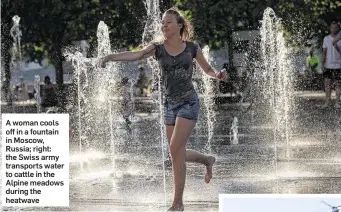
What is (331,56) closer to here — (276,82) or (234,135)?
(234,135)

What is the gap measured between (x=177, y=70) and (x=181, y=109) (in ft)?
0.82

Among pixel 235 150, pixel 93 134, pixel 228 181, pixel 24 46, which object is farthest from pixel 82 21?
pixel 228 181

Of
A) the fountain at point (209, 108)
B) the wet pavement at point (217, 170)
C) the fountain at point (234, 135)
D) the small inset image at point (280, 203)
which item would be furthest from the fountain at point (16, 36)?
the small inset image at point (280, 203)

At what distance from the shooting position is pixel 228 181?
305 inches

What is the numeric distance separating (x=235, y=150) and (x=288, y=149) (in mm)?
584

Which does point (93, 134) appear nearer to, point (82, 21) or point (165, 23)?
point (165, 23)

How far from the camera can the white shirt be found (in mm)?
15422

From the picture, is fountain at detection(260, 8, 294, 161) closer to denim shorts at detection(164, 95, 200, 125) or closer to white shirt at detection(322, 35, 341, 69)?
white shirt at detection(322, 35, 341, 69)

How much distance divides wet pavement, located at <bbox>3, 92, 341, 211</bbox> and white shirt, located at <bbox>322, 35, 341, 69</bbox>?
80.9 inches

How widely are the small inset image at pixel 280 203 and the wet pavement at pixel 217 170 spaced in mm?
1326

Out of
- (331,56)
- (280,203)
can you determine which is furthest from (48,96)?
(280,203)

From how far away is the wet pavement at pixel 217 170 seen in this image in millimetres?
6914

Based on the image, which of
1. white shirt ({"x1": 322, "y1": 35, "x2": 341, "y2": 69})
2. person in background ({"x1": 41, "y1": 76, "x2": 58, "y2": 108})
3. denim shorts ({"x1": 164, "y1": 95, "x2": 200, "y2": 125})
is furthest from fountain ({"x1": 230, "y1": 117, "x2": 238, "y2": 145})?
person in background ({"x1": 41, "y1": 76, "x2": 58, "y2": 108})

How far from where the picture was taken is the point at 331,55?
1554 cm
